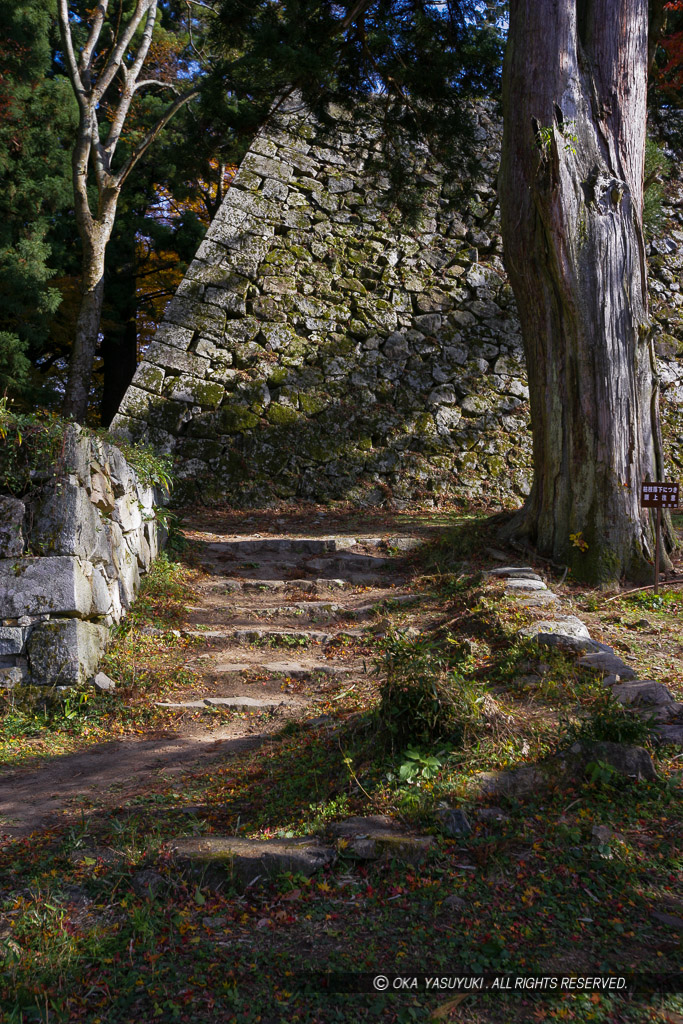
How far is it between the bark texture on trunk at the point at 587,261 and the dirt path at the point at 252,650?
5.07ft

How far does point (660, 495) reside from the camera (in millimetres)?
4859

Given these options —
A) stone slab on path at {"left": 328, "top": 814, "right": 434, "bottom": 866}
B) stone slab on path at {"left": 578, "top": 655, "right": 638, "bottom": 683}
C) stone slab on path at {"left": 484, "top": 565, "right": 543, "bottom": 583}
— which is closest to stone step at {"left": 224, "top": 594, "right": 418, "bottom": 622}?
stone slab on path at {"left": 484, "top": 565, "right": 543, "bottom": 583}

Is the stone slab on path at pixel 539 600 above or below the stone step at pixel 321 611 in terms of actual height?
above

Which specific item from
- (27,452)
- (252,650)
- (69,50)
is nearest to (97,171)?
(69,50)

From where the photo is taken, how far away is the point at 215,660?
471cm

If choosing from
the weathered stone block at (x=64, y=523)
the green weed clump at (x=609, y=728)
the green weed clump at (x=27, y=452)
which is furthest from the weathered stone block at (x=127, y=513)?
the green weed clump at (x=609, y=728)

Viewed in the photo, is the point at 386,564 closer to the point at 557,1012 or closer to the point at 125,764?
the point at 125,764

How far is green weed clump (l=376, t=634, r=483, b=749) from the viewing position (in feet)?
9.68

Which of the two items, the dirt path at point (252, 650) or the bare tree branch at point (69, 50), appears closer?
the dirt path at point (252, 650)

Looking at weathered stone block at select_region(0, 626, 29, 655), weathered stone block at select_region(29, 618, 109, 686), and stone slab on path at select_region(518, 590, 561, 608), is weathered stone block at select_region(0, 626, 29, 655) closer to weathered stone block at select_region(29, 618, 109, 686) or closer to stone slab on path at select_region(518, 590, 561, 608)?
weathered stone block at select_region(29, 618, 109, 686)

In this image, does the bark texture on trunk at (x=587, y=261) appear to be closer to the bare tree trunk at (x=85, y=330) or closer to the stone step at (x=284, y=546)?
the stone step at (x=284, y=546)

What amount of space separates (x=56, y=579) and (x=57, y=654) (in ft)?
1.34

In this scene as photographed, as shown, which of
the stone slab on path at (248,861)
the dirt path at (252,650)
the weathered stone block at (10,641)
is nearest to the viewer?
the stone slab on path at (248,861)

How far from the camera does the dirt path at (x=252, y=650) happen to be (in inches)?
132
